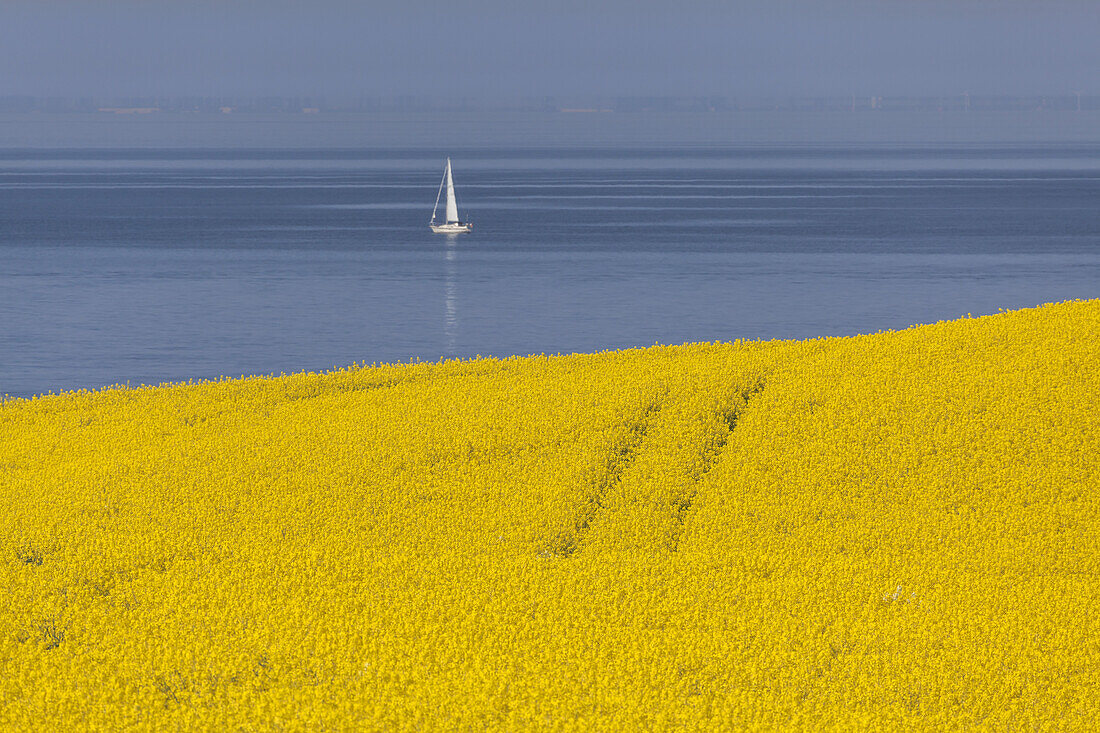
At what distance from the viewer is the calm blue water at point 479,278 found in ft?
202

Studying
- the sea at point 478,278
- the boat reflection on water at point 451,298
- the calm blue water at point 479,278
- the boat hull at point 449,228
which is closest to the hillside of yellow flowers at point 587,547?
the sea at point 478,278

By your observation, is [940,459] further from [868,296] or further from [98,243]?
[98,243]

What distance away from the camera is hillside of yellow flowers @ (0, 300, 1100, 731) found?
9211 millimetres

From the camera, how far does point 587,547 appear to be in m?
14.3

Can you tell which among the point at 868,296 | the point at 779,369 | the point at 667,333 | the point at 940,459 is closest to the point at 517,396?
the point at 779,369

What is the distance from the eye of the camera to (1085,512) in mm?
15039

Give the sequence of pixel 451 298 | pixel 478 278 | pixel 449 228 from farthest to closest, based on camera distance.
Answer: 1. pixel 449 228
2. pixel 478 278
3. pixel 451 298

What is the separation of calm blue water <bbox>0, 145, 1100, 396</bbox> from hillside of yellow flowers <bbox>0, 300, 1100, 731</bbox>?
113ft

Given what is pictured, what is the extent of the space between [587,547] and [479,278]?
75343 mm

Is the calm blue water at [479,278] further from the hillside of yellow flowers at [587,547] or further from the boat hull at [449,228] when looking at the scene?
the hillside of yellow flowers at [587,547]

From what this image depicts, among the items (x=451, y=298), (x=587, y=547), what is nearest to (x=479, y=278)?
(x=451, y=298)

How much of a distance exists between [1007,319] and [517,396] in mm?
10107

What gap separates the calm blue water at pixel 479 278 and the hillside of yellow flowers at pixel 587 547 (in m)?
34.5

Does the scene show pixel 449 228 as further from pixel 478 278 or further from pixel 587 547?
pixel 587 547
